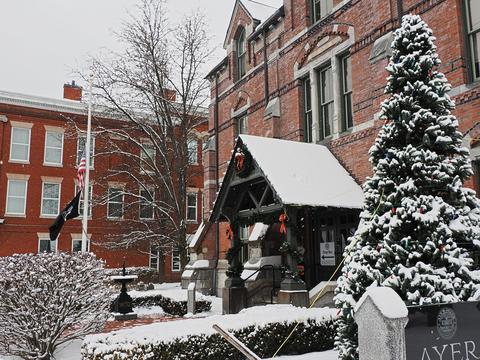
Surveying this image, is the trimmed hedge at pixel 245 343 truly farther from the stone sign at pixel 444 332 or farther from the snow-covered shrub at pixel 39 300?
the stone sign at pixel 444 332

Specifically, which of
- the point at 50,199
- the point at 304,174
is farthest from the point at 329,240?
the point at 50,199

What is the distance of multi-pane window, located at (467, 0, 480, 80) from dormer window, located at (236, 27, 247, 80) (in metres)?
11.4

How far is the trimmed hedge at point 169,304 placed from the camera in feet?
50.9

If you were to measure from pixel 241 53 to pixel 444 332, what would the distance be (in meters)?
18.0

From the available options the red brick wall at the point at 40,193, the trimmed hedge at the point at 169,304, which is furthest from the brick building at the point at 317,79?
the red brick wall at the point at 40,193

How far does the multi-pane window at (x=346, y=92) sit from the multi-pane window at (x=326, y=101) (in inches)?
24.6

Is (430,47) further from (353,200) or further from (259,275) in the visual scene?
(259,275)

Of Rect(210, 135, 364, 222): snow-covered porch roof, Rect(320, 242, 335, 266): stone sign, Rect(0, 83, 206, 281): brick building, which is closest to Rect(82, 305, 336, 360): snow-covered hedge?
Rect(210, 135, 364, 222): snow-covered porch roof

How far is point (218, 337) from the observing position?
8.09 m

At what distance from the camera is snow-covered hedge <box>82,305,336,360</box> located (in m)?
7.27

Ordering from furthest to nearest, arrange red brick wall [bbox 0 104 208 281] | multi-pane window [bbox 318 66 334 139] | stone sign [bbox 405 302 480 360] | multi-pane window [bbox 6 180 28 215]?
multi-pane window [bbox 6 180 28 215]
red brick wall [bbox 0 104 208 281]
multi-pane window [bbox 318 66 334 139]
stone sign [bbox 405 302 480 360]

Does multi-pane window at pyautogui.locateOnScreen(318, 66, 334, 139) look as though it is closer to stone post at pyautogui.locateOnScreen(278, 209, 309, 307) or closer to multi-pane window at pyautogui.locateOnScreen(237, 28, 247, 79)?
stone post at pyautogui.locateOnScreen(278, 209, 309, 307)

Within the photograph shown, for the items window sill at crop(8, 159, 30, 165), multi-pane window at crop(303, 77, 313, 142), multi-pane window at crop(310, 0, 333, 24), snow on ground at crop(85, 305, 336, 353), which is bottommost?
Answer: snow on ground at crop(85, 305, 336, 353)

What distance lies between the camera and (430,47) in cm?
680
